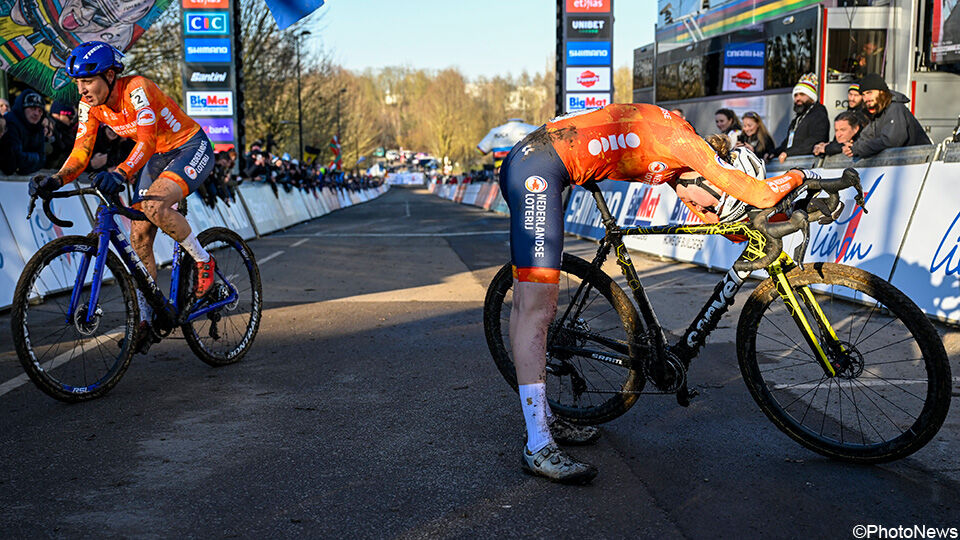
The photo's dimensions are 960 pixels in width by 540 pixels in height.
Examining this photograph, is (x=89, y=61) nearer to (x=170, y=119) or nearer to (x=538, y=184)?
(x=170, y=119)

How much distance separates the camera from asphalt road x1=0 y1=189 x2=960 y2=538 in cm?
313

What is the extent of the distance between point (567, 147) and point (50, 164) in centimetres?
1108

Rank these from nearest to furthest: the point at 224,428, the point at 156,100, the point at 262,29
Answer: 1. the point at 224,428
2. the point at 156,100
3. the point at 262,29

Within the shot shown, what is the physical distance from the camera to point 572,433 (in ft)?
13.4

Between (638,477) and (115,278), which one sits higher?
(115,278)

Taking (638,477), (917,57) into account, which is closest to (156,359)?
(638,477)

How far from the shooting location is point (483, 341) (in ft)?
21.6

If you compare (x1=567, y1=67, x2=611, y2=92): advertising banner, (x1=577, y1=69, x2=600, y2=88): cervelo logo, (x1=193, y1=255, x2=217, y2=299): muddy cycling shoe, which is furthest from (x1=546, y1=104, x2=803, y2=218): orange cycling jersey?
(x1=577, y1=69, x2=600, y2=88): cervelo logo

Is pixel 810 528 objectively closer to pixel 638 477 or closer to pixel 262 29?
pixel 638 477

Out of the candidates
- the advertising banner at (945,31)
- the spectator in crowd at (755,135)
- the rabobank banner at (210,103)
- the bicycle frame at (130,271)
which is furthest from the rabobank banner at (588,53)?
the bicycle frame at (130,271)

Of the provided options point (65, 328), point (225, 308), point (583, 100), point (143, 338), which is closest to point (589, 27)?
point (583, 100)

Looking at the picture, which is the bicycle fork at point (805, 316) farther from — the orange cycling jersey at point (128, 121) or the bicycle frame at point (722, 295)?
the orange cycling jersey at point (128, 121)

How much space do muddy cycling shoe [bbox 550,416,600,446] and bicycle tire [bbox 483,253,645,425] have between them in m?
0.17

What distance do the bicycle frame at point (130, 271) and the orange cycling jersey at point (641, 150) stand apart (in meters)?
2.73
